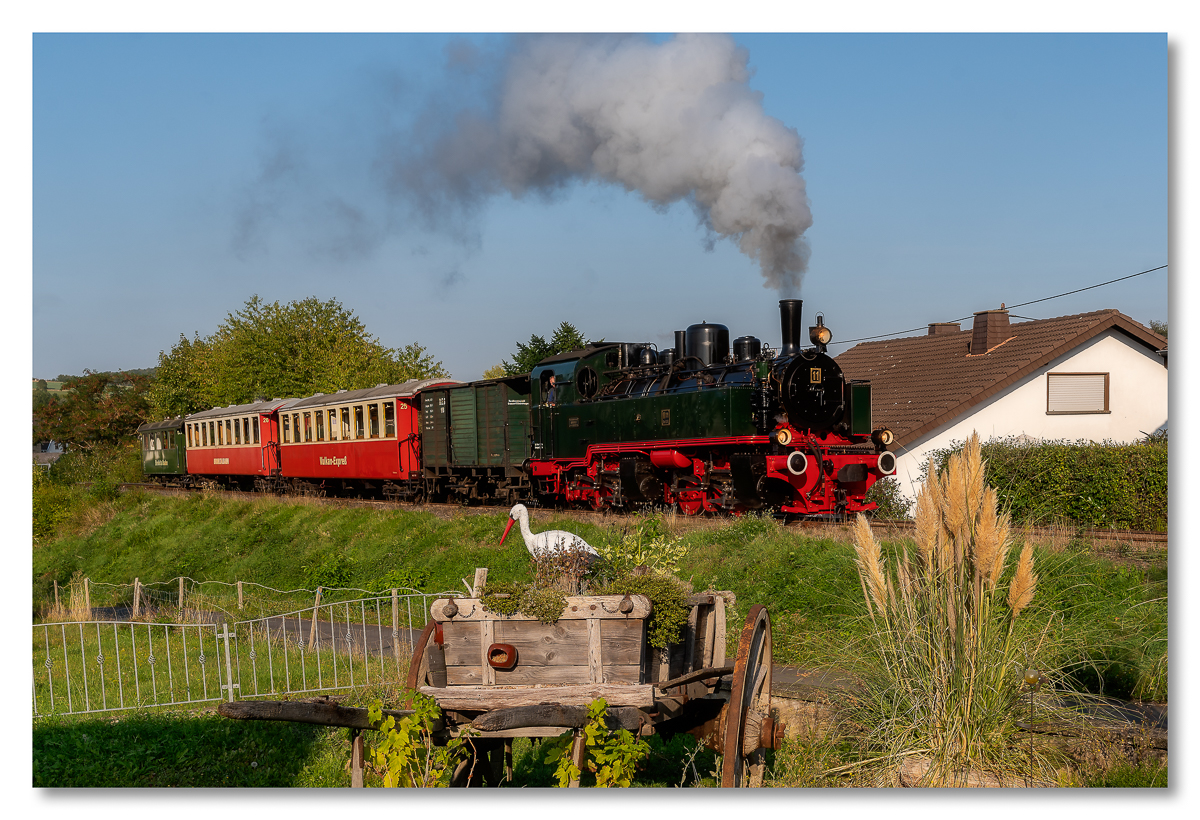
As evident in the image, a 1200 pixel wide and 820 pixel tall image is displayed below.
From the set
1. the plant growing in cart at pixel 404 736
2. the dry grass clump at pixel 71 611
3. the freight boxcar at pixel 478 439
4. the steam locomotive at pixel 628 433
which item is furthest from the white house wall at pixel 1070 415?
the plant growing in cart at pixel 404 736

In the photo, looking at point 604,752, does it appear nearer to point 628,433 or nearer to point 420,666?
point 420,666

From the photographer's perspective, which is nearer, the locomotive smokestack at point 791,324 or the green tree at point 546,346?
the locomotive smokestack at point 791,324

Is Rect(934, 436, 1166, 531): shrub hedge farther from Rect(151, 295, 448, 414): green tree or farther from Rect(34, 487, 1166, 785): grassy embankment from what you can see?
Rect(151, 295, 448, 414): green tree

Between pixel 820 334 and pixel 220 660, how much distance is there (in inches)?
374

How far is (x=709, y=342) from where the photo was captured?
1633cm

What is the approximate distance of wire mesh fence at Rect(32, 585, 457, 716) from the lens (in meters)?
8.41

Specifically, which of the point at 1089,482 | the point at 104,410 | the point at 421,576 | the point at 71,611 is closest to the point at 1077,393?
the point at 1089,482

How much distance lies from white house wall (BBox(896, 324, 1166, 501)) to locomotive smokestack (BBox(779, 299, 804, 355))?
490 cm

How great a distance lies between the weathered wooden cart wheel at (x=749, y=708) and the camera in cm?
429

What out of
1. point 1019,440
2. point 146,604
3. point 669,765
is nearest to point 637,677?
point 669,765

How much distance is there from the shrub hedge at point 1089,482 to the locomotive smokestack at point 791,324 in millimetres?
3191

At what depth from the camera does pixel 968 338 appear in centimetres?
2155

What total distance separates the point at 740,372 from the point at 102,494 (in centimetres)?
2629

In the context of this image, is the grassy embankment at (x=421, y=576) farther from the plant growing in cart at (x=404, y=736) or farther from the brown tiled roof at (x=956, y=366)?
the brown tiled roof at (x=956, y=366)
